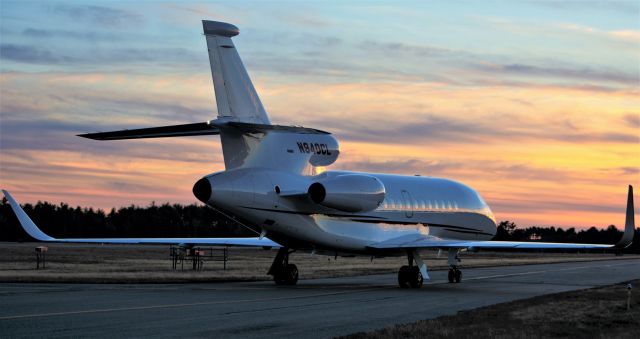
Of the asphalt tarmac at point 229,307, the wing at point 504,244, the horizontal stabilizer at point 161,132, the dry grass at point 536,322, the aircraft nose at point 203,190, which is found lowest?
the dry grass at point 536,322

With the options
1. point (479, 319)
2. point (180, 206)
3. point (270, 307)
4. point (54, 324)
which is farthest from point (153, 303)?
point (180, 206)

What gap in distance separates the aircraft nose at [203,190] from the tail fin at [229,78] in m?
1.93

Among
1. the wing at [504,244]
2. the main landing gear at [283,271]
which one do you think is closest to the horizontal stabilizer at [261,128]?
the main landing gear at [283,271]

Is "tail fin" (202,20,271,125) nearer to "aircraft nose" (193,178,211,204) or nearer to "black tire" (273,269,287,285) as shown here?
"aircraft nose" (193,178,211,204)

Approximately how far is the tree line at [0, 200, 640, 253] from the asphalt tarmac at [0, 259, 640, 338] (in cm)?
7192

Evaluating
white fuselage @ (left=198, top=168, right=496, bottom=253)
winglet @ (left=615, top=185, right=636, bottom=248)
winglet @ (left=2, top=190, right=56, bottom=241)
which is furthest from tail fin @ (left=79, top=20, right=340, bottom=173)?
winglet @ (left=615, top=185, right=636, bottom=248)

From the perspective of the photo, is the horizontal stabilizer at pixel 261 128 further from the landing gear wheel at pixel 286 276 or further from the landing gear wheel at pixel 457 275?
the landing gear wheel at pixel 457 275

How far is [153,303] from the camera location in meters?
20.5

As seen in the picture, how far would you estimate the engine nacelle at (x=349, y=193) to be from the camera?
26953 millimetres

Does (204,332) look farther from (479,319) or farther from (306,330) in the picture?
(479,319)

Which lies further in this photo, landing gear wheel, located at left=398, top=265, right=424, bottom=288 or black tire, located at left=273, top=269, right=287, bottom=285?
black tire, located at left=273, top=269, right=287, bottom=285

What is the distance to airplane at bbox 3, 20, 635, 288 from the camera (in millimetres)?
25812

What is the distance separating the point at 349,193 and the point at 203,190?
4.79m

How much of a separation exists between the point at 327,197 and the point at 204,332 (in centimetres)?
1216
